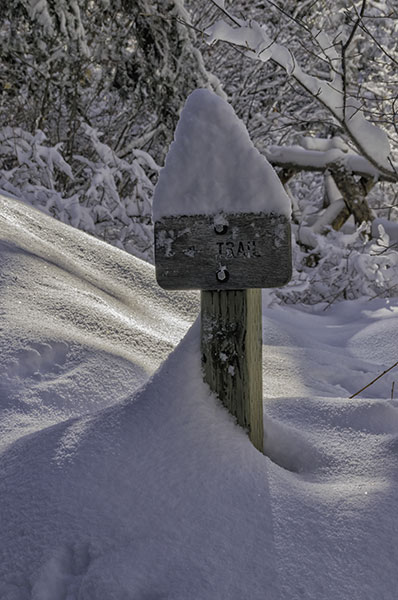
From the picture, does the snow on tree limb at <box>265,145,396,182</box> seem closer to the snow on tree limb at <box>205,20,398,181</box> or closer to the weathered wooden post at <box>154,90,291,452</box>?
the snow on tree limb at <box>205,20,398,181</box>

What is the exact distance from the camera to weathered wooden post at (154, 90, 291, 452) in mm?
1610

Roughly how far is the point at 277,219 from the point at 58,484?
89 centimetres

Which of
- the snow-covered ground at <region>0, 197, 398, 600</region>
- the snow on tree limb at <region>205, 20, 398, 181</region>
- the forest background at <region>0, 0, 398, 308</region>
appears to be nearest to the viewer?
the snow-covered ground at <region>0, 197, 398, 600</region>

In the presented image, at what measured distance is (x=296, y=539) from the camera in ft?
4.50

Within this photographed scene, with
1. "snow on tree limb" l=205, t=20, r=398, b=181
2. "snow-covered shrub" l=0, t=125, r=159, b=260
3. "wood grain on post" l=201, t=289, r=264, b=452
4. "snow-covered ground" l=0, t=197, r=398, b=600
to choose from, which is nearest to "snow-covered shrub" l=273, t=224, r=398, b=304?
"snow-covered shrub" l=0, t=125, r=159, b=260

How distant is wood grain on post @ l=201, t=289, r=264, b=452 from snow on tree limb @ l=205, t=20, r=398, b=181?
1.29 meters

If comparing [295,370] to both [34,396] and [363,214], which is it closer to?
[34,396]

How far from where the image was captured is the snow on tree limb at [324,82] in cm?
250

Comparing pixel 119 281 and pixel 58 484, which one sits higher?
pixel 119 281

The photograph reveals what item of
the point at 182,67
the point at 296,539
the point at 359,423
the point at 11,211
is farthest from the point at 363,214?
the point at 296,539

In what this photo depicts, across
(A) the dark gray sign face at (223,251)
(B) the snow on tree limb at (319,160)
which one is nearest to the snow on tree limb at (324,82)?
(A) the dark gray sign face at (223,251)

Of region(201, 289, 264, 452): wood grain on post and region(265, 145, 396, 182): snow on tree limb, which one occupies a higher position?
region(265, 145, 396, 182): snow on tree limb

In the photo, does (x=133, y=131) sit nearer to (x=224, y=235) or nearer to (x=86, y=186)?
(x=86, y=186)

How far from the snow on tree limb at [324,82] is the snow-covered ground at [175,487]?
138 centimetres
